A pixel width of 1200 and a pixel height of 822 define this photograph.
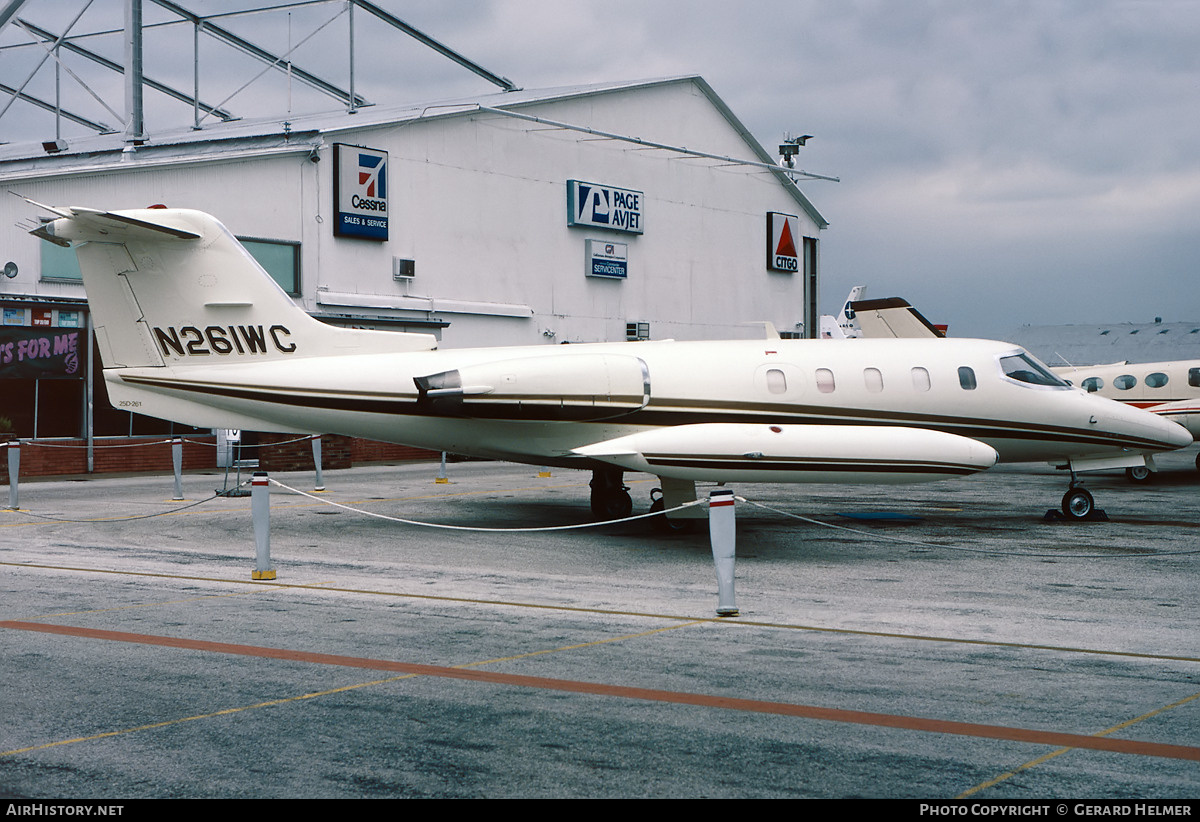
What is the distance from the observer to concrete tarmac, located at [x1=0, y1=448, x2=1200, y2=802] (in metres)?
5.72

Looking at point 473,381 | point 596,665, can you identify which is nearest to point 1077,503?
point 473,381

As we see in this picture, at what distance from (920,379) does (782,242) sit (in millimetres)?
30280

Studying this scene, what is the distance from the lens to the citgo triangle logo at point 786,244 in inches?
1812

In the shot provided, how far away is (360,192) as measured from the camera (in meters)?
31.3

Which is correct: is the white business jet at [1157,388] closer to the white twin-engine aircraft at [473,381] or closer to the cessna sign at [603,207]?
the white twin-engine aircraft at [473,381]

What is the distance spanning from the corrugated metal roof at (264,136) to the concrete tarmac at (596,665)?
15.8 meters

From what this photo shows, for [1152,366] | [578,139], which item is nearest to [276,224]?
[578,139]

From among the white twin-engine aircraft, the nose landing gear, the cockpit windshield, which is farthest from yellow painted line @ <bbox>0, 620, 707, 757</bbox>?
the nose landing gear

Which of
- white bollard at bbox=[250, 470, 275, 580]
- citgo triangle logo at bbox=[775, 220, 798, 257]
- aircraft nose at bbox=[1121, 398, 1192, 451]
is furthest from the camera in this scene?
citgo triangle logo at bbox=[775, 220, 798, 257]

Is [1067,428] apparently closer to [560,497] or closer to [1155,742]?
[560,497]

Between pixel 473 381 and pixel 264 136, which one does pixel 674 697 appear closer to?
pixel 473 381

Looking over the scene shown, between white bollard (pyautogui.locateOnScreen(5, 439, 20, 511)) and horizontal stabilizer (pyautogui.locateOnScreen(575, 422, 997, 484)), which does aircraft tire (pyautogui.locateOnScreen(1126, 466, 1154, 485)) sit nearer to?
horizontal stabilizer (pyautogui.locateOnScreen(575, 422, 997, 484))

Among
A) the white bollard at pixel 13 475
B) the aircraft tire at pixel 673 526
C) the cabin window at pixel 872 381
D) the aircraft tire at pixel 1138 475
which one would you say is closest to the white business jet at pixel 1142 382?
the aircraft tire at pixel 1138 475

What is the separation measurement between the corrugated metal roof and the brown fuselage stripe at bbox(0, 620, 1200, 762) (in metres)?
20.9
